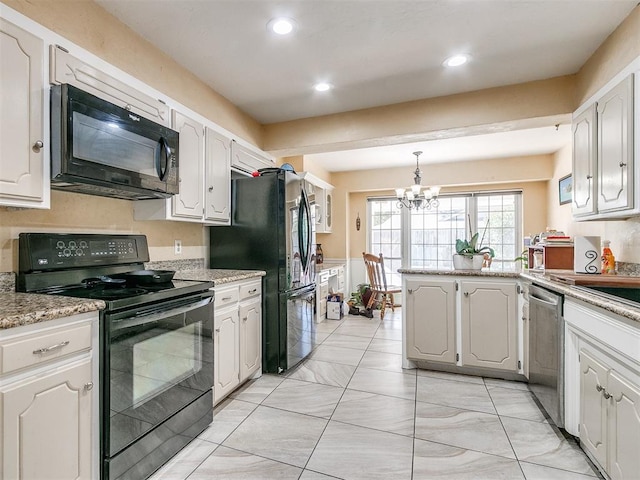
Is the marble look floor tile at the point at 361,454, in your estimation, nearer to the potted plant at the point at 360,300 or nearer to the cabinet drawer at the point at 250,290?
the cabinet drawer at the point at 250,290

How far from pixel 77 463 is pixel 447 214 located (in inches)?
224

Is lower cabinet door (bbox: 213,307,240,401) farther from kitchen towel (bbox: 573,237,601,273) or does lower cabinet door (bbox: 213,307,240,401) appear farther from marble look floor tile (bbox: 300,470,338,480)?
kitchen towel (bbox: 573,237,601,273)

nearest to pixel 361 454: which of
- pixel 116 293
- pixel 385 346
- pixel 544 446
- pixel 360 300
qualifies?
pixel 544 446

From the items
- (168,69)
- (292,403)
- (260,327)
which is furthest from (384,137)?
(292,403)

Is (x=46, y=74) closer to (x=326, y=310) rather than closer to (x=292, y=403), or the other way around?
(x=292, y=403)

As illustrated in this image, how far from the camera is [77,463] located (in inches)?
50.4

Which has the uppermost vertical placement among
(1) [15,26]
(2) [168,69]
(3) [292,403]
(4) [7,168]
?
(2) [168,69]

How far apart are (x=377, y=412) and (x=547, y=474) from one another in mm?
948

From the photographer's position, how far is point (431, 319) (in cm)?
284

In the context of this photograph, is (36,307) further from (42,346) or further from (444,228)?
(444,228)

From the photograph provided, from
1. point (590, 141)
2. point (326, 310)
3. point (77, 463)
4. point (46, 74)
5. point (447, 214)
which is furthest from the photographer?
point (447, 214)

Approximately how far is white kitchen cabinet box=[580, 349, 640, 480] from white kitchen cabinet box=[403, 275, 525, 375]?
2.98 ft

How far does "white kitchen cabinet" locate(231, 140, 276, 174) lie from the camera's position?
9.95 ft

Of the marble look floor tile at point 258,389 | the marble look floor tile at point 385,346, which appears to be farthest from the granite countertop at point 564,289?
the marble look floor tile at point 258,389
